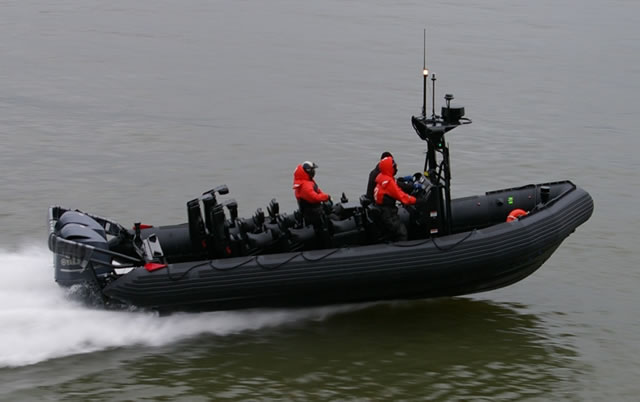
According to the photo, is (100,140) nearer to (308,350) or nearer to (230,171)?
(230,171)

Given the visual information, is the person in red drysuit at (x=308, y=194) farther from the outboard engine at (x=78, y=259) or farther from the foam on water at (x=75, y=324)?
the outboard engine at (x=78, y=259)

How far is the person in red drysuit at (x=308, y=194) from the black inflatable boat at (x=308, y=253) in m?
0.18

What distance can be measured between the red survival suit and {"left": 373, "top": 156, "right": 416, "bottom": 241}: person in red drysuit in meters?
0.56

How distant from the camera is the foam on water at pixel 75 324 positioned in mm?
8539

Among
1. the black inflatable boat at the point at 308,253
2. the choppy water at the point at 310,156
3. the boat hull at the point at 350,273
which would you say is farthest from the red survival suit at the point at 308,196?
the choppy water at the point at 310,156

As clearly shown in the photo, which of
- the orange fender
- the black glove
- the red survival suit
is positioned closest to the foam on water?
the red survival suit

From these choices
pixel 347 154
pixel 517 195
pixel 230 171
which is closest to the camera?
pixel 517 195

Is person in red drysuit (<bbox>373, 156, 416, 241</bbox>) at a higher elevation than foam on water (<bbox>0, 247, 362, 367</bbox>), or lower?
higher

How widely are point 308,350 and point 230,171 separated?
6.42 m

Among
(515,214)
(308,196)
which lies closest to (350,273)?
(308,196)

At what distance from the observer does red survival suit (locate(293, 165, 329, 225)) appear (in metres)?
9.14

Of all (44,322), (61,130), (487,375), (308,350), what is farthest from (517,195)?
(61,130)

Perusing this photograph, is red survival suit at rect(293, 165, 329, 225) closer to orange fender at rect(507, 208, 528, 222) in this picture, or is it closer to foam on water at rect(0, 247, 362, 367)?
foam on water at rect(0, 247, 362, 367)

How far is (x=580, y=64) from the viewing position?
22.5m
